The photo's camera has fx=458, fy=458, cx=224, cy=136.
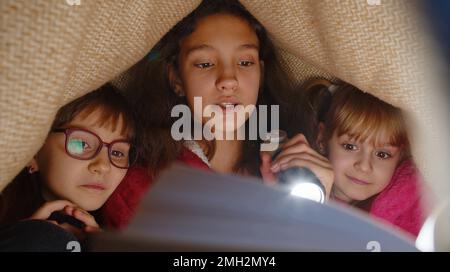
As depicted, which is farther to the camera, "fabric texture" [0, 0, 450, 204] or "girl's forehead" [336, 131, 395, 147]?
"girl's forehead" [336, 131, 395, 147]

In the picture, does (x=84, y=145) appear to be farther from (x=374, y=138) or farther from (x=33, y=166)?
(x=374, y=138)

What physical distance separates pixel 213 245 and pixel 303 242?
0.42 ft

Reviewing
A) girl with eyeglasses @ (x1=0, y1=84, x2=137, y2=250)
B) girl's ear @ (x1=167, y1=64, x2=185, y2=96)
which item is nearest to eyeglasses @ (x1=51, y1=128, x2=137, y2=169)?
girl with eyeglasses @ (x1=0, y1=84, x2=137, y2=250)

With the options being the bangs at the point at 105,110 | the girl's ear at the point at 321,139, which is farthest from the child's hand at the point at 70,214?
the girl's ear at the point at 321,139

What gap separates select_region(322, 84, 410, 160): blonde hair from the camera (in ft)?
2.30

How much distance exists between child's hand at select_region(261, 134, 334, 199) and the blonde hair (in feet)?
0.12

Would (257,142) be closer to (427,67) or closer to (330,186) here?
(330,186)

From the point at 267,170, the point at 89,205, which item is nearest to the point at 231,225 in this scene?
the point at 267,170

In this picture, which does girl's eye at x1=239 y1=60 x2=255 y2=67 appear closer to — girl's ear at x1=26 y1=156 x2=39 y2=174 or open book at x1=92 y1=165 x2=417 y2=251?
open book at x1=92 y1=165 x2=417 y2=251

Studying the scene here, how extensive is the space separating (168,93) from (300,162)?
23 cm

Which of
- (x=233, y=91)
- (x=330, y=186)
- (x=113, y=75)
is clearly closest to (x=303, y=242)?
(x=330, y=186)

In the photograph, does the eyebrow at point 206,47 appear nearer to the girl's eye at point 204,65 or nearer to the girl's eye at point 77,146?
the girl's eye at point 204,65

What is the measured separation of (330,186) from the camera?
2.29 ft

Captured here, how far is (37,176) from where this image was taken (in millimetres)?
677
